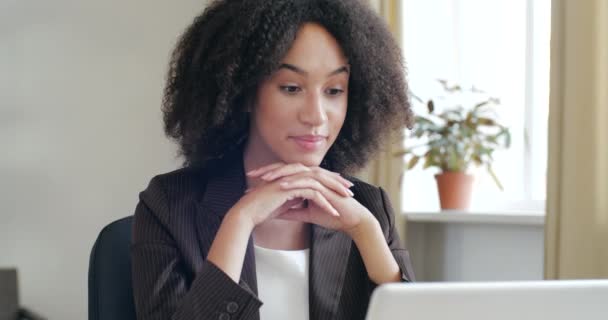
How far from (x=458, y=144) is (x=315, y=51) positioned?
1.41 m

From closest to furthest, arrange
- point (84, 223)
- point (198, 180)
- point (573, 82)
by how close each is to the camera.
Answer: point (198, 180)
point (573, 82)
point (84, 223)

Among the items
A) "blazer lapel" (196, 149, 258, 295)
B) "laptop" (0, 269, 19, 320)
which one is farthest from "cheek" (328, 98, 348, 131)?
"laptop" (0, 269, 19, 320)

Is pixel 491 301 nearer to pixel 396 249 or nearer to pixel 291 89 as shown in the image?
pixel 291 89

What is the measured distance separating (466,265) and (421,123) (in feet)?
1.67

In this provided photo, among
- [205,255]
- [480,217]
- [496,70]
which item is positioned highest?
[496,70]

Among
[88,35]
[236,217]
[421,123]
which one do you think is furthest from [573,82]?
[88,35]

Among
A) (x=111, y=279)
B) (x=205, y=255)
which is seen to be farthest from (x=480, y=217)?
(x=111, y=279)

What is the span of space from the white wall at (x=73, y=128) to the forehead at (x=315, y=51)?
2.35m

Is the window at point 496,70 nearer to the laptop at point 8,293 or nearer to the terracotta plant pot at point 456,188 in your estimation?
the terracotta plant pot at point 456,188

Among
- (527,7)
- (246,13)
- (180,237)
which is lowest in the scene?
(180,237)

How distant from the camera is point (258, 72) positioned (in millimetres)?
1279

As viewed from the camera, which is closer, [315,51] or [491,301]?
[491,301]

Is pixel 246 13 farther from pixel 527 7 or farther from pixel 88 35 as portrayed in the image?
pixel 88 35

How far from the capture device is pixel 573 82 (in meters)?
2.01
